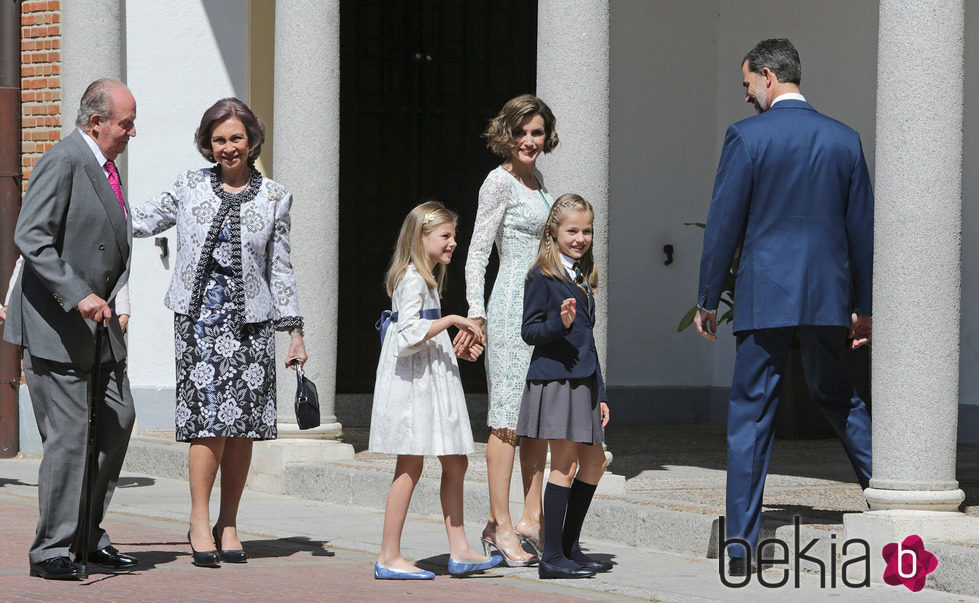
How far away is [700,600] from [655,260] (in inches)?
294

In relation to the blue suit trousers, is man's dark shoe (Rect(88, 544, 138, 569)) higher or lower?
lower

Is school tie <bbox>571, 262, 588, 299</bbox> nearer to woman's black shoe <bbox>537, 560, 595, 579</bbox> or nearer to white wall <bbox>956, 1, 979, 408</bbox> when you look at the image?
woman's black shoe <bbox>537, 560, 595, 579</bbox>

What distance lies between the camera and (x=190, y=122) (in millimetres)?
12445

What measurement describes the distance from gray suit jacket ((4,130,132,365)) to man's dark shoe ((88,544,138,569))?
795 mm

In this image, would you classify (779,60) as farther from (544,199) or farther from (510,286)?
(510,286)

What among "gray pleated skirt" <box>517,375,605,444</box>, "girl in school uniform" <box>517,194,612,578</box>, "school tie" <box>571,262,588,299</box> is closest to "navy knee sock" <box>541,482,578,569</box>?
"girl in school uniform" <box>517,194,612,578</box>

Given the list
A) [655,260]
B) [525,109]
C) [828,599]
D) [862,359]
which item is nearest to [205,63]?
[655,260]

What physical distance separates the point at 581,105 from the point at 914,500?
113 inches

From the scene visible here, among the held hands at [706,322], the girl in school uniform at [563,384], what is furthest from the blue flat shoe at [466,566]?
the held hands at [706,322]

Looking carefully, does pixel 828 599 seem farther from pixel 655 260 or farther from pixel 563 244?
pixel 655 260

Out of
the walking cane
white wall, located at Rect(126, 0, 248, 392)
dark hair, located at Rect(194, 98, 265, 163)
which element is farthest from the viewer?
white wall, located at Rect(126, 0, 248, 392)

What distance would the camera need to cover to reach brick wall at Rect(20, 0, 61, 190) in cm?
1197

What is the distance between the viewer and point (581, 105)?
8.52 metres

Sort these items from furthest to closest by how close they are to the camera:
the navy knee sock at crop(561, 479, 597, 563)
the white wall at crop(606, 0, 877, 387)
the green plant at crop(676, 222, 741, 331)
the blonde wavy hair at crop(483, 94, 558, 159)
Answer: the white wall at crop(606, 0, 877, 387) → the green plant at crop(676, 222, 741, 331) → the blonde wavy hair at crop(483, 94, 558, 159) → the navy knee sock at crop(561, 479, 597, 563)
